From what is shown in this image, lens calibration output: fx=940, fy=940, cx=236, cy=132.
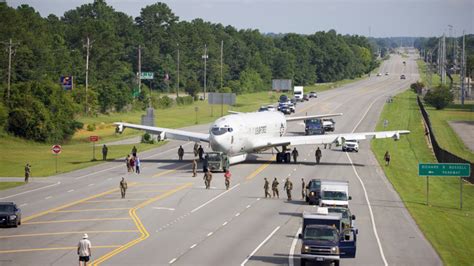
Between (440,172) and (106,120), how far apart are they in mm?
78925

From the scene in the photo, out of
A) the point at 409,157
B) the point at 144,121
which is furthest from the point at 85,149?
the point at 409,157

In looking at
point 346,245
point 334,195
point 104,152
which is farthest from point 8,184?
point 346,245

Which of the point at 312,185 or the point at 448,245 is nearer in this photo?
the point at 448,245

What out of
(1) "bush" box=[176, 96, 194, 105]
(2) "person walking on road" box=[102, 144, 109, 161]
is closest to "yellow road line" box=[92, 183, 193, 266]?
(2) "person walking on road" box=[102, 144, 109, 161]

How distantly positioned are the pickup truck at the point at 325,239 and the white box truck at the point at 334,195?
11.2 meters

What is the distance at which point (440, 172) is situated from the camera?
6259cm

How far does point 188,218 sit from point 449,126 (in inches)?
3567

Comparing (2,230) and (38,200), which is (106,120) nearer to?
(38,200)

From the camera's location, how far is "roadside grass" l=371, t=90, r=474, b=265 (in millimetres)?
46594

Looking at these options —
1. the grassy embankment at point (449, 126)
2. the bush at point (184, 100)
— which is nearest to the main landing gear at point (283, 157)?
the grassy embankment at point (449, 126)

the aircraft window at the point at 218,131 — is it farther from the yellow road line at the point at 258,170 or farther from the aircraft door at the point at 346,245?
the aircraft door at the point at 346,245

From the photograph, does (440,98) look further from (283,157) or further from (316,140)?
(316,140)

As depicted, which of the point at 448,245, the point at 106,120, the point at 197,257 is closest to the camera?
the point at 197,257

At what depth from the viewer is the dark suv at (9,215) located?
157ft
